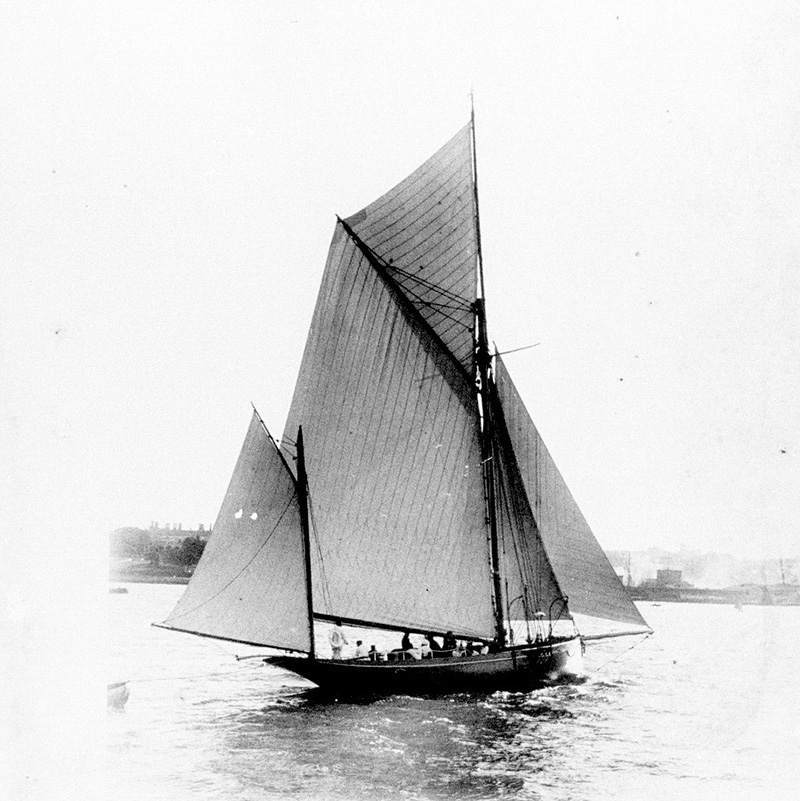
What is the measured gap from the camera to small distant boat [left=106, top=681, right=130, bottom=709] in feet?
56.9

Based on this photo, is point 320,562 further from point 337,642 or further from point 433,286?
point 433,286

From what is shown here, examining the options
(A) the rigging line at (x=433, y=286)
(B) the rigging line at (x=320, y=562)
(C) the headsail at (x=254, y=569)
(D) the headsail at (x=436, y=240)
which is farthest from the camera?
(A) the rigging line at (x=433, y=286)

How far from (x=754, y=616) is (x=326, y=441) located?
81637 mm

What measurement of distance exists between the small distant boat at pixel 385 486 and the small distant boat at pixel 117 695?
155cm

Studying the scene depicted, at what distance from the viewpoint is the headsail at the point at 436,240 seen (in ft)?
62.3

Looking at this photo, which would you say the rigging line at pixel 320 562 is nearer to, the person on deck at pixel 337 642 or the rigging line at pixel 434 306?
the person on deck at pixel 337 642

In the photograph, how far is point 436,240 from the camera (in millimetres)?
20203

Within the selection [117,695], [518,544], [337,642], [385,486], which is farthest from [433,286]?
[117,695]

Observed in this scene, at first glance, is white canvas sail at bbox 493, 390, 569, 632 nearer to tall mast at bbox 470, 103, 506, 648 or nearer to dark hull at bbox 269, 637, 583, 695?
tall mast at bbox 470, 103, 506, 648

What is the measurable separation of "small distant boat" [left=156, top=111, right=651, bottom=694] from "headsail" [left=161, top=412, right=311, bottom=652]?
0.03 m

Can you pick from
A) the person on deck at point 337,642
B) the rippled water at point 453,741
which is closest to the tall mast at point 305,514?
the person on deck at point 337,642

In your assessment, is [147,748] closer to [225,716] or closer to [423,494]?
[225,716]

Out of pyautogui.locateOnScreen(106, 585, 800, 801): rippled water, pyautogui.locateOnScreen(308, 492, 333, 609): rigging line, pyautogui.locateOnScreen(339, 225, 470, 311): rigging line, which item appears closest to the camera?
→ pyautogui.locateOnScreen(106, 585, 800, 801): rippled water

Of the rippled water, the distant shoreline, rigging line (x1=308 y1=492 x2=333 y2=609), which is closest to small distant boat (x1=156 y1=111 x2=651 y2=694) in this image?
rigging line (x1=308 y1=492 x2=333 y2=609)
